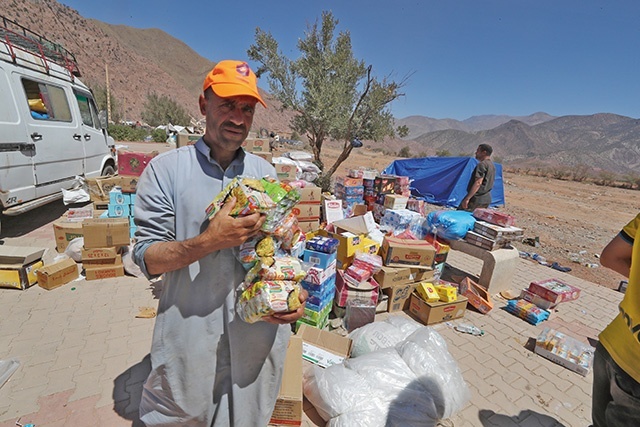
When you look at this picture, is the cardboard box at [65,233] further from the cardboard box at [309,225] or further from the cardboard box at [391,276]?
the cardboard box at [391,276]

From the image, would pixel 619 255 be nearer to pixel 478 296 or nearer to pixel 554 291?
pixel 478 296

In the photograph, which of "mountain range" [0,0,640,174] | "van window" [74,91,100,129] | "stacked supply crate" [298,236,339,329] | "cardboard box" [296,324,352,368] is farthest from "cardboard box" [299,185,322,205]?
"mountain range" [0,0,640,174]

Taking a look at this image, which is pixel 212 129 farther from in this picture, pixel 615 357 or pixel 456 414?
pixel 456 414

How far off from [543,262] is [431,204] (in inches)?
189

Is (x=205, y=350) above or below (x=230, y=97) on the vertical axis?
below

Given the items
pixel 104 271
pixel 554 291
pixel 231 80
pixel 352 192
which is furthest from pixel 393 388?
pixel 352 192

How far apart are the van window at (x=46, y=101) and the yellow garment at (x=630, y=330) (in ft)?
24.5

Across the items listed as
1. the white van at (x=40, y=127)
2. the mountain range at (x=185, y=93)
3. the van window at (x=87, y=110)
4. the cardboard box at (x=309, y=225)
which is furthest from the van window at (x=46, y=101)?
the mountain range at (x=185, y=93)

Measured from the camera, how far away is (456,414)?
8.23 feet

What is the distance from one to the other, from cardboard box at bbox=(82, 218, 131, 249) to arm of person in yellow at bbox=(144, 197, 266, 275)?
151 inches

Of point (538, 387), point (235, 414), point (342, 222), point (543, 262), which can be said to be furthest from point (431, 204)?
point (235, 414)

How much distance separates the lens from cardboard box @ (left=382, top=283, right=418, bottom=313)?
3.90m

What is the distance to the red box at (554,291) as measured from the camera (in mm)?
4227

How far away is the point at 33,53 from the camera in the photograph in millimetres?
5316
